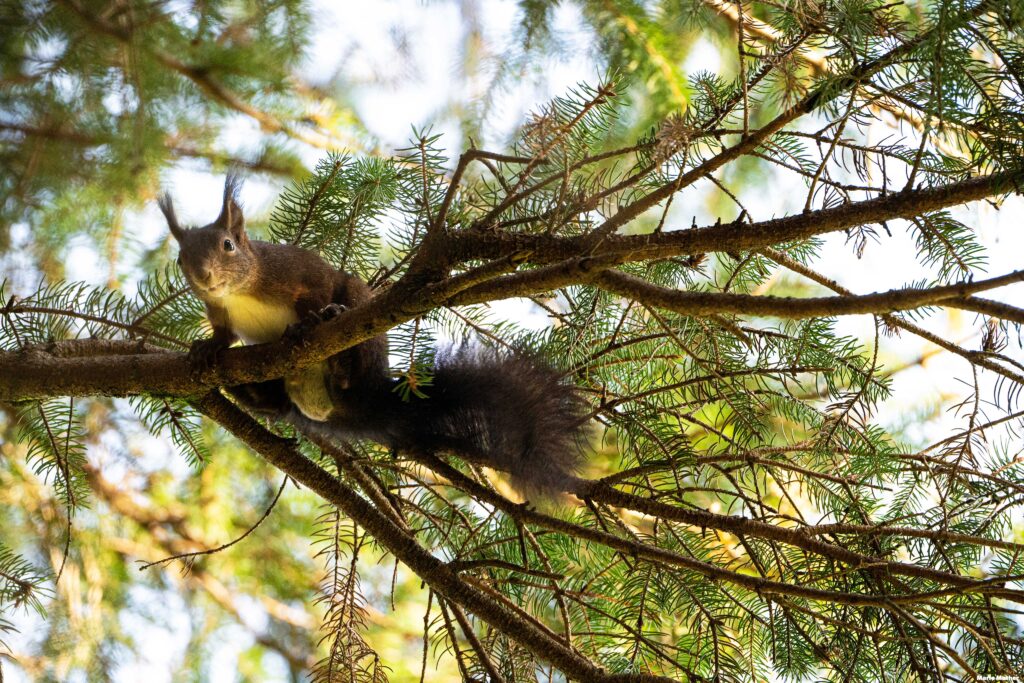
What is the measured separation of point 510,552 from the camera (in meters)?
1.24

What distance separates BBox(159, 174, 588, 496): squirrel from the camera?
1.13 meters

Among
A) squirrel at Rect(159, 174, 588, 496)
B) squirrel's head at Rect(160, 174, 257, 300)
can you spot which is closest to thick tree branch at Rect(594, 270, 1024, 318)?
squirrel at Rect(159, 174, 588, 496)

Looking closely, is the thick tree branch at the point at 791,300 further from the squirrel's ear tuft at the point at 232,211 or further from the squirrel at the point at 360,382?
the squirrel's ear tuft at the point at 232,211

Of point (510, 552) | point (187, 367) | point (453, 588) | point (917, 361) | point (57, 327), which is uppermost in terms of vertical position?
point (917, 361)

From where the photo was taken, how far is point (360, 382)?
136cm

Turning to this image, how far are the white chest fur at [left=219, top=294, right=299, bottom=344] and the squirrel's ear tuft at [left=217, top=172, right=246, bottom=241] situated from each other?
→ 0.12 metres

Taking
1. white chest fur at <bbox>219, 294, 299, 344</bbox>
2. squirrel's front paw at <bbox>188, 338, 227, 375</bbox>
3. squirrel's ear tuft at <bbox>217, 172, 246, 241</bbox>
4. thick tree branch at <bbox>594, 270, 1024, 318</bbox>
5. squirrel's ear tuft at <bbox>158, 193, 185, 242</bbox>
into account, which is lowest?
thick tree branch at <bbox>594, 270, 1024, 318</bbox>

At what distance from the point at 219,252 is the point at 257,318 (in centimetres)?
14

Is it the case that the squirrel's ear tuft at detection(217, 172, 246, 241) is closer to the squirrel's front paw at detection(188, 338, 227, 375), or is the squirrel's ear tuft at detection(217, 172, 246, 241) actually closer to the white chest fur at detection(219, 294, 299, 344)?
the white chest fur at detection(219, 294, 299, 344)

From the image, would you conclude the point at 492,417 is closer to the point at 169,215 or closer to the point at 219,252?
the point at 219,252

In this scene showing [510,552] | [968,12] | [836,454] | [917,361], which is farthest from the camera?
[917,361]

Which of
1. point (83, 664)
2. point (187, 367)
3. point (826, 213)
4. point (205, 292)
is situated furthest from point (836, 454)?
point (83, 664)

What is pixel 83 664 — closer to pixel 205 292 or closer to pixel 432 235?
pixel 205 292

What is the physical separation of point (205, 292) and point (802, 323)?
0.85m
